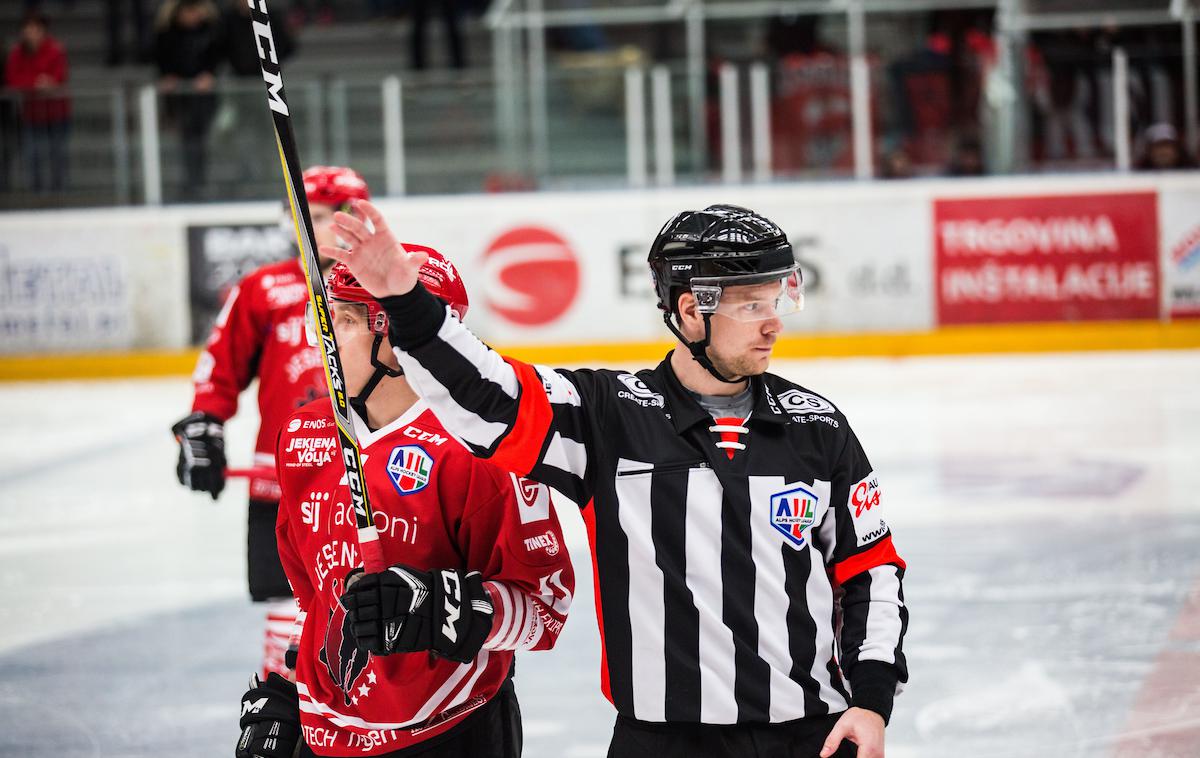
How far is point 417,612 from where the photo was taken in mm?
2074

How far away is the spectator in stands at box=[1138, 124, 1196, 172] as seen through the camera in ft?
38.3

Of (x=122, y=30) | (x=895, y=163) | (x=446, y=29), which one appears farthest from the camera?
(x=122, y=30)

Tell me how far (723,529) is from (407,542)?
474 millimetres

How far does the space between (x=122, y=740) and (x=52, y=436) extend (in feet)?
18.3

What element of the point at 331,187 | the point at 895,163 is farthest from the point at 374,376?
the point at 895,163

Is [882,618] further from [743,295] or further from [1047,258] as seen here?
[1047,258]

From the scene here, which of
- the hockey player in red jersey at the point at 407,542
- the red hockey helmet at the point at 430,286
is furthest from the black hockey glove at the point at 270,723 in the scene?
the red hockey helmet at the point at 430,286

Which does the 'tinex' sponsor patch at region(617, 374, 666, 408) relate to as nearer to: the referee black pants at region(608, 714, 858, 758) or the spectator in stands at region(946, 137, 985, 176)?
the referee black pants at region(608, 714, 858, 758)

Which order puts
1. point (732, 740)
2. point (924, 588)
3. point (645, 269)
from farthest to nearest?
1. point (645, 269)
2. point (924, 588)
3. point (732, 740)

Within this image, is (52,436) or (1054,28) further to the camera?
(1054,28)

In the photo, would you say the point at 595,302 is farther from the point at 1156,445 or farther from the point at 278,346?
the point at 278,346

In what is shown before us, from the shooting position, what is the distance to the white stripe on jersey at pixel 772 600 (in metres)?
2.19

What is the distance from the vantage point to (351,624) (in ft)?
6.72

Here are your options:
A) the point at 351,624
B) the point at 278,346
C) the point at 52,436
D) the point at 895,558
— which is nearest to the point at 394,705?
the point at 351,624
